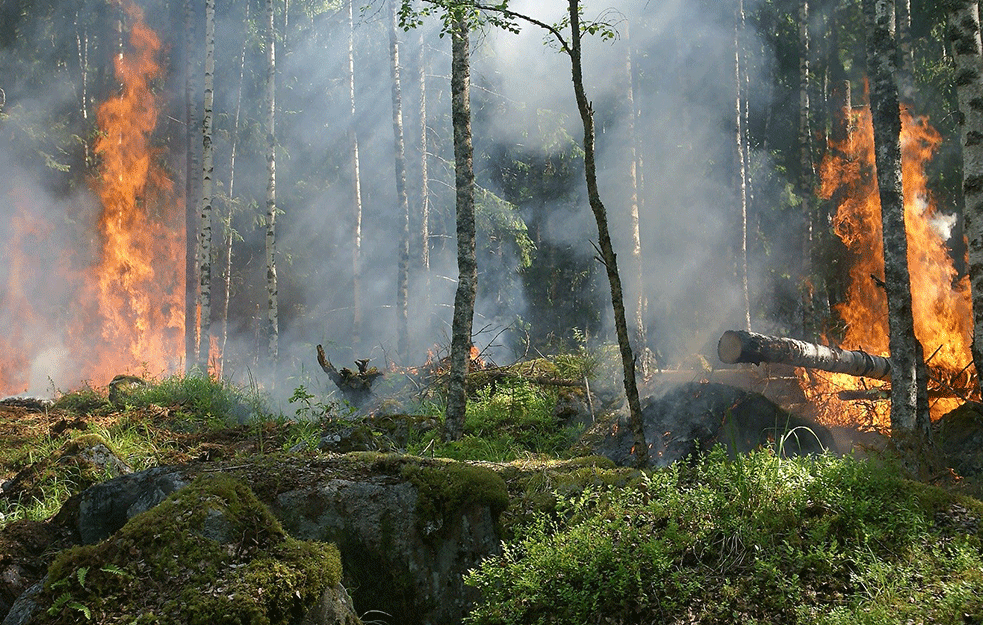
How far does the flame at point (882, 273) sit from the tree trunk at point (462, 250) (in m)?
5.66

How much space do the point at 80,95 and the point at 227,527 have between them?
23.0m

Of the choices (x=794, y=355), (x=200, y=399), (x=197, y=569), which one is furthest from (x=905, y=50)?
(x=197, y=569)

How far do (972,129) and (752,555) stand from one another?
17.2 feet

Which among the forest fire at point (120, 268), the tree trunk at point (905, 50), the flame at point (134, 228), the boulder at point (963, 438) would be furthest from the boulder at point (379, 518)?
the flame at point (134, 228)

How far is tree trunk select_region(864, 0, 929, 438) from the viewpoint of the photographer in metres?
8.21

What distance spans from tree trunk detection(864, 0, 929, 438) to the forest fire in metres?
20.4

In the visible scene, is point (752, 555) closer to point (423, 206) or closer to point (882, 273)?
point (882, 273)

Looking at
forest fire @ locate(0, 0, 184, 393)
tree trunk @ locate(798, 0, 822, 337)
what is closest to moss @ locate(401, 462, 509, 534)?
tree trunk @ locate(798, 0, 822, 337)

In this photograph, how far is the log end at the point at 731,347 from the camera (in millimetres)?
9508

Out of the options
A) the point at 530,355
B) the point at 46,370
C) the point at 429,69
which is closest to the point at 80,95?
the point at 46,370

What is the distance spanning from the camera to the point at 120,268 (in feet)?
73.5

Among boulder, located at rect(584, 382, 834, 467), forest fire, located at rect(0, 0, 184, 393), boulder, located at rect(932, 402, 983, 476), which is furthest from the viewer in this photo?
forest fire, located at rect(0, 0, 184, 393)

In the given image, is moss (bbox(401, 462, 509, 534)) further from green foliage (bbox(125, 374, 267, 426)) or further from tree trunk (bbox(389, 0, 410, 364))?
tree trunk (bbox(389, 0, 410, 364))

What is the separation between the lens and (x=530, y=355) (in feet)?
76.7
